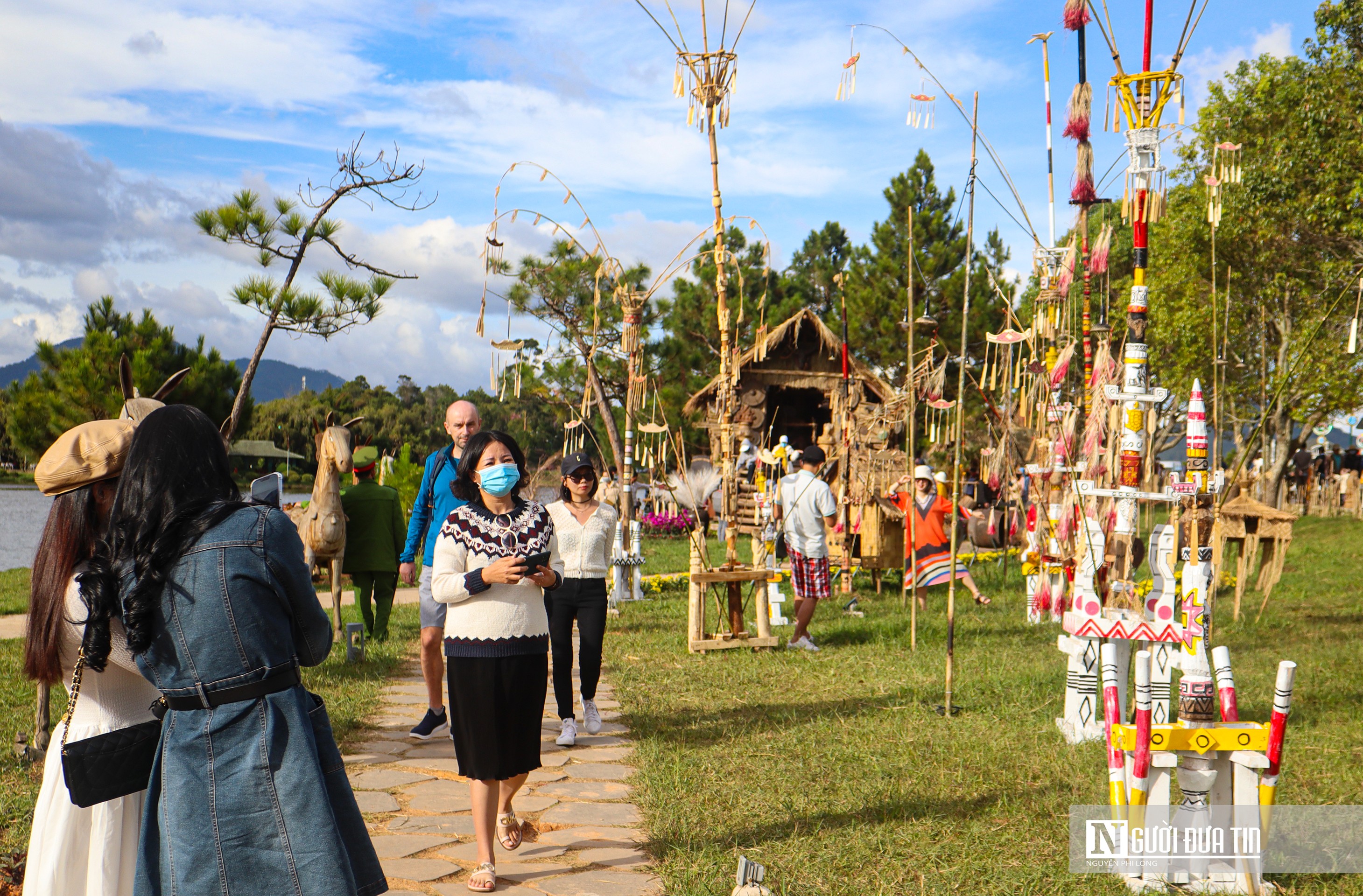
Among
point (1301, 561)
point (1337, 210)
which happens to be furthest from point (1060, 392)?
point (1301, 561)

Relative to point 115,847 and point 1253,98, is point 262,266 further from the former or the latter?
point 1253,98

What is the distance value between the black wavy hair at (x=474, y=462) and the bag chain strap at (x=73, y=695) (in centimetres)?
158

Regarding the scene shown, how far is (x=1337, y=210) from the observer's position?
13273mm

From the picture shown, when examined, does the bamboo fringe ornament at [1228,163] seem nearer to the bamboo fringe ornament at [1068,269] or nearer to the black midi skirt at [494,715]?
the bamboo fringe ornament at [1068,269]

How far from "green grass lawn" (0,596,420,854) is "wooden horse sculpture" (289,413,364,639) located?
53 centimetres

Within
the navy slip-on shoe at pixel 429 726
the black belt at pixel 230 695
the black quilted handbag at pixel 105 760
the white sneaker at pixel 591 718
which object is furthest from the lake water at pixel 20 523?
the black belt at pixel 230 695

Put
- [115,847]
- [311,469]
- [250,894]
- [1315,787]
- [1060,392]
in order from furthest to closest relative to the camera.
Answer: [311,469], [1060,392], [1315,787], [115,847], [250,894]

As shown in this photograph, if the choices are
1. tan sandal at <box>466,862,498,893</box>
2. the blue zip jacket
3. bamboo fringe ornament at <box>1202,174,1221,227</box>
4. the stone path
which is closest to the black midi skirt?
tan sandal at <box>466,862,498,893</box>

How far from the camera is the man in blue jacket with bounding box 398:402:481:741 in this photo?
560 cm

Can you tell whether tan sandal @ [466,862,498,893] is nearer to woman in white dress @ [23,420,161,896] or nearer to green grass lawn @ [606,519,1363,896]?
green grass lawn @ [606,519,1363,896]

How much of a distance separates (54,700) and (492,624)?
4231 millimetres

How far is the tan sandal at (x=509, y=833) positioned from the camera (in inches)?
164

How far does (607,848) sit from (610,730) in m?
1.99

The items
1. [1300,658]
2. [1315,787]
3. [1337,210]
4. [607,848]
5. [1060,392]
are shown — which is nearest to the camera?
[607,848]
